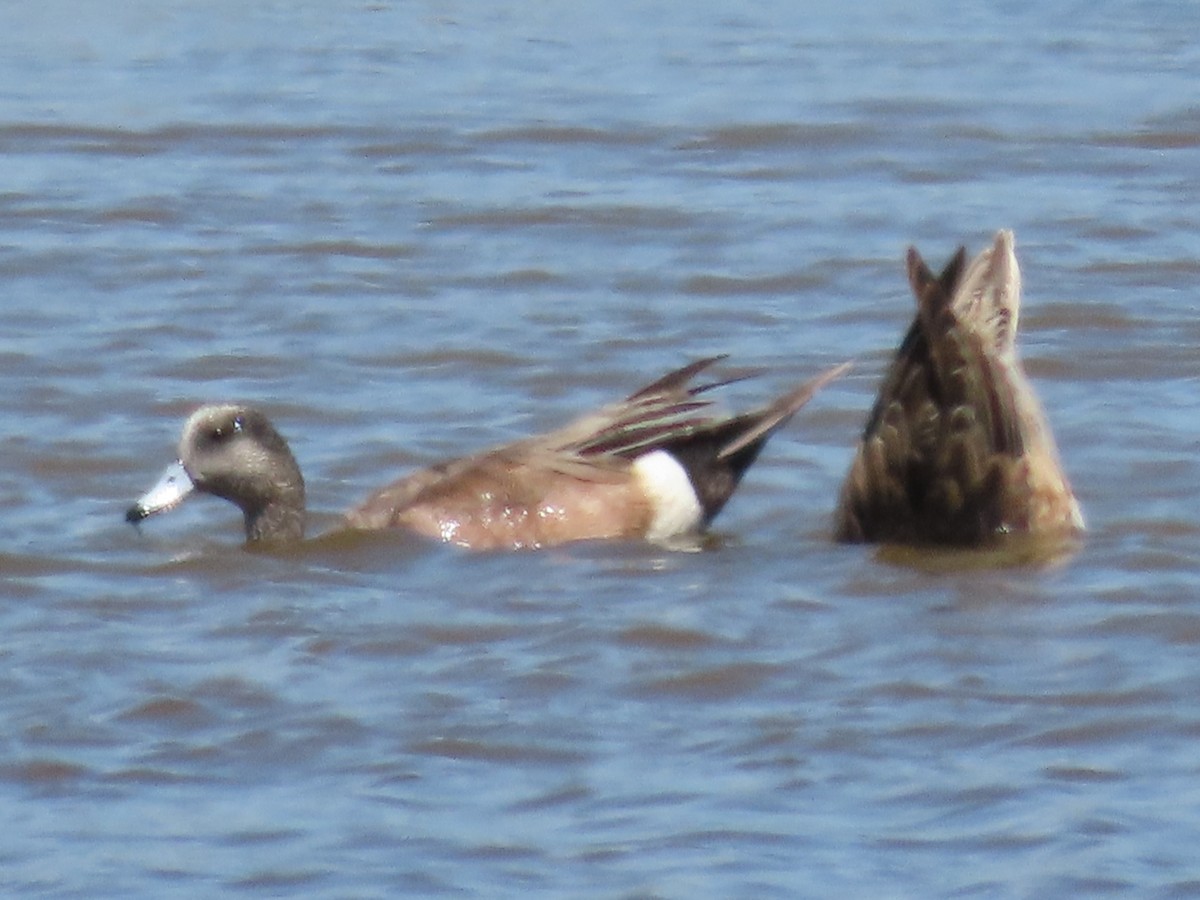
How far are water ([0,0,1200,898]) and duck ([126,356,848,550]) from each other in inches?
5.2

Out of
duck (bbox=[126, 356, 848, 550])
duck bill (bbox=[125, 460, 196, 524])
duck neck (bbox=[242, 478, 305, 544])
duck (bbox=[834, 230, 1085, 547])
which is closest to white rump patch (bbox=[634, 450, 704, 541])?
duck (bbox=[126, 356, 848, 550])

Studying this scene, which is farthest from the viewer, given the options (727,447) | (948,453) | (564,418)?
(564,418)

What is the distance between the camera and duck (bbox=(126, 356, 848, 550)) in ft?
26.0

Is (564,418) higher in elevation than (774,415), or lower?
lower

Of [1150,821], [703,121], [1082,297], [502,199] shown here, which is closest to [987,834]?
[1150,821]

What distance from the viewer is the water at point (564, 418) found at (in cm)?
544

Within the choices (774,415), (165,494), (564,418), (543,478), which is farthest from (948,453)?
(165,494)

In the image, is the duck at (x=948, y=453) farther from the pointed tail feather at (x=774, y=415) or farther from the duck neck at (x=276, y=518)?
the duck neck at (x=276, y=518)

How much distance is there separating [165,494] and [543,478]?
104 centimetres

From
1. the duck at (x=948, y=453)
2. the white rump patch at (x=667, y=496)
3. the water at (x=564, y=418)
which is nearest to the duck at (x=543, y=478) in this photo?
the white rump patch at (x=667, y=496)

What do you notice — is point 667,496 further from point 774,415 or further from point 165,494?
point 165,494

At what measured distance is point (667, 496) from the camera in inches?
316

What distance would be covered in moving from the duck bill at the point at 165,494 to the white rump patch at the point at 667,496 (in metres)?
1.25

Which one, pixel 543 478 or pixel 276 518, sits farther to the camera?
pixel 276 518
